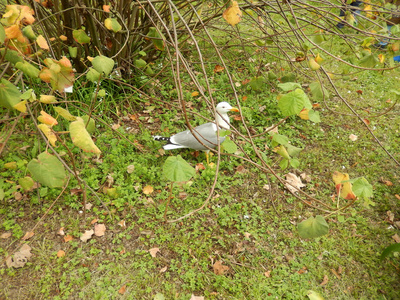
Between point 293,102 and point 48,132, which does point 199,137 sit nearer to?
point 293,102

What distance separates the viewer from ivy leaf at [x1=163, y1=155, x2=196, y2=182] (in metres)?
1.09

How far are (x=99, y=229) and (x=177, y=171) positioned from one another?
133 cm

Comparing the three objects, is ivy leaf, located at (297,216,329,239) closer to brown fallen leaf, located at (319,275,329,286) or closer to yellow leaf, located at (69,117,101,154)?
yellow leaf, located at (69,117,101,154)

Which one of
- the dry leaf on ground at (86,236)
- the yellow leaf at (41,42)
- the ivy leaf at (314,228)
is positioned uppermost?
the yellow leaf at (41,42)

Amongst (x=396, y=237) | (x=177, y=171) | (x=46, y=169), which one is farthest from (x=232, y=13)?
(x=396, y=237)

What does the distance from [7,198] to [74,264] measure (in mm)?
800

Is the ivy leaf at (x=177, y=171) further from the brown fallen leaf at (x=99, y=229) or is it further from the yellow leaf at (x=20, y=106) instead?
the brown fallen leaf at (x=99, y=229)

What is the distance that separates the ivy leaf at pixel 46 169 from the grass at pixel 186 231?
787 millimetres

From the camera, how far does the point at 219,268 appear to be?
2004 mm

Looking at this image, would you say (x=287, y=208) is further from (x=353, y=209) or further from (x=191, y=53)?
(x=191, y=53)

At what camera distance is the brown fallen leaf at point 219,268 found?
1990 mm

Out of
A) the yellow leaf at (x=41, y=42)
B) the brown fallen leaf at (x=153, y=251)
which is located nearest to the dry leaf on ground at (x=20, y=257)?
the brown fallen leaf at (x=153, y=251)

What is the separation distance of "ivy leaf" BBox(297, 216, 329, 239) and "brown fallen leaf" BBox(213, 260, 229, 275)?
987 mm

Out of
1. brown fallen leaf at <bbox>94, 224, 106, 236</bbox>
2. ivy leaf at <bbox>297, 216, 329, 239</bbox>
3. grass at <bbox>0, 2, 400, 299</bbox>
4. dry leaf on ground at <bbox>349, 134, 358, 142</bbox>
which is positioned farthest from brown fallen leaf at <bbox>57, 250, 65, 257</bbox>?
dry leaf on ground at <bbox>349, 134, 358, 142</bbox>
